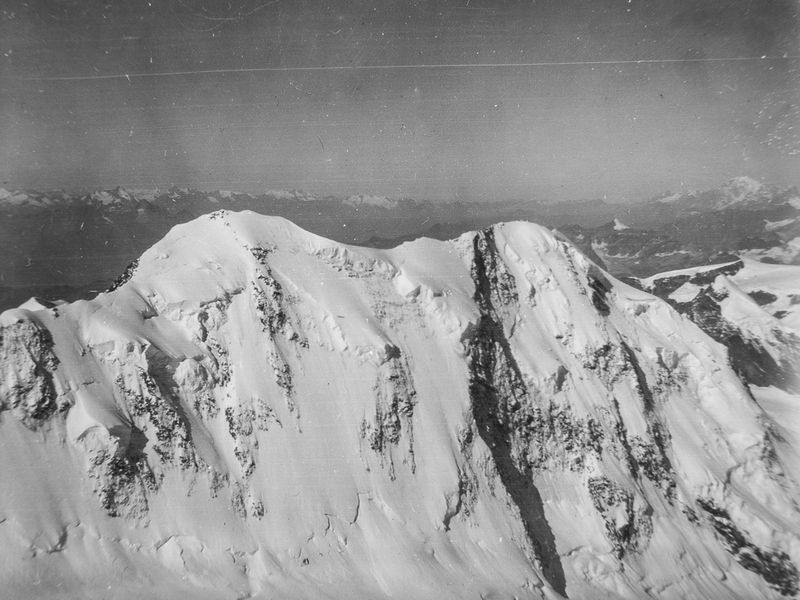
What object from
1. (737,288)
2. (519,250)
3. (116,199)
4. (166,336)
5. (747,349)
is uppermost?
(116,199)

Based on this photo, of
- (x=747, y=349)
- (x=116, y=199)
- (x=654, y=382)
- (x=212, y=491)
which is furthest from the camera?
(x=747, y=349)

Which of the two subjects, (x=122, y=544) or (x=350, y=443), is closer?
(x=122, y=544)

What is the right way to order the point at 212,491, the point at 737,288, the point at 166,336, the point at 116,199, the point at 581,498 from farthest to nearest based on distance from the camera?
the point at 737,288 → the point at 116,199 → the point at 581,498 → the point at 166,336 → the point at 212,491

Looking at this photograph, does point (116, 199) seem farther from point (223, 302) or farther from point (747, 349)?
point (747, 349)

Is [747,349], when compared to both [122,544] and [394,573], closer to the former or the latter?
[394,573]

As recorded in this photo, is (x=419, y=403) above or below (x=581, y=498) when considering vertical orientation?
above

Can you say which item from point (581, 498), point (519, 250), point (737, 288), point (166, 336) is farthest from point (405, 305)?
point (737, 288)
